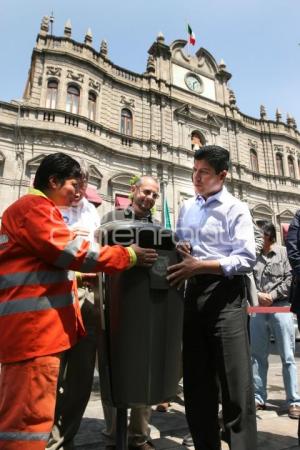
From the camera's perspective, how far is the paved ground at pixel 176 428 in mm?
2221

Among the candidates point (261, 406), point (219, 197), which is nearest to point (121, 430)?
point (219, 197)

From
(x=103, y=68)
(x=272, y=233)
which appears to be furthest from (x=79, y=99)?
(x=272, y=233)

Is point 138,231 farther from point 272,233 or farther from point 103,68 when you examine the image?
point 103,68

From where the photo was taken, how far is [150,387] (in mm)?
1548

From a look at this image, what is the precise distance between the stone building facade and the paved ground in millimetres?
10444

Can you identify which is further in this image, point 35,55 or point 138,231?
point 35,55

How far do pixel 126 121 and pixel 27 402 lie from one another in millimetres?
15543

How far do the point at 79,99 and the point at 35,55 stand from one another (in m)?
2.45

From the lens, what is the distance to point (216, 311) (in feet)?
5.82

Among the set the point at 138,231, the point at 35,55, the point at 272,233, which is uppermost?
the point at 35,55

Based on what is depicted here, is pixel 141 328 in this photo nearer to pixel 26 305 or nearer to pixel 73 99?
pixel 26 305

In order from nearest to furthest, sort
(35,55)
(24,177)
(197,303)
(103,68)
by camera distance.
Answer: (197,303) → (24,177) → (35,55) → (103,68)

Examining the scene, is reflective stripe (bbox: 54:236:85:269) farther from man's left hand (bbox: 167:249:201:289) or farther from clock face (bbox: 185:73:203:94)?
clock face (bbox: 185:73:203:94)

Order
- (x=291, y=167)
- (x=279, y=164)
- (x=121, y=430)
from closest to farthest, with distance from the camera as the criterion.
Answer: (x=121, y=430), (x=279, y=164), (x=291, y=167)
